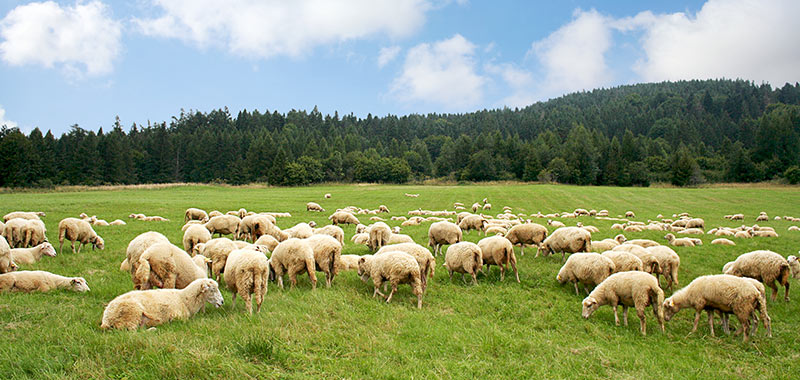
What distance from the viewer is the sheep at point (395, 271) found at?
898cm

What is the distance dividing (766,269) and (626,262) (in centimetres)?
321

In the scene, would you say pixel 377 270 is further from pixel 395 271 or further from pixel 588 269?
pixel 588 269

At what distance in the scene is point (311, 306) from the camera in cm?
789

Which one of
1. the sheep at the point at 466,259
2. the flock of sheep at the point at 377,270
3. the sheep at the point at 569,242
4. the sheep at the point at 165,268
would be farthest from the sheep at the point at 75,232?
the sheep at the point at 569,242

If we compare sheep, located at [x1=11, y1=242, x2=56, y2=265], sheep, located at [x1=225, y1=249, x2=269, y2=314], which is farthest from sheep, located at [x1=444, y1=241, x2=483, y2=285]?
sheep, located at [x1=11, y1=242, x2=56, y2=265]

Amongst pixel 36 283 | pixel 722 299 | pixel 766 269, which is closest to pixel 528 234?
pixel 766 269

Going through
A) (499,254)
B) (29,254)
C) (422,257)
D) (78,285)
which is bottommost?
(78,285)

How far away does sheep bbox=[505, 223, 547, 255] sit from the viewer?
1490 cm

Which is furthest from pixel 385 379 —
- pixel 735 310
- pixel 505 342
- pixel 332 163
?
pixel 332 163

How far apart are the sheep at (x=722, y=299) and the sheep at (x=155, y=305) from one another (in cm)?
974

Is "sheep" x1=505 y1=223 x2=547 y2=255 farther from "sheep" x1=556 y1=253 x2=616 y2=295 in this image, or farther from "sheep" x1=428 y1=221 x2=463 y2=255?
"sheep" x1=556 y1=253 x2=616 y2=295

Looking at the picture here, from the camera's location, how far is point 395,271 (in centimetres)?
910

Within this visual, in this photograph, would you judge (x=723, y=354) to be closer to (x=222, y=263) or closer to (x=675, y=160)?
(x=222, y=263)

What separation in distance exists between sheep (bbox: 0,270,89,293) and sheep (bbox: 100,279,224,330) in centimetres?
271
